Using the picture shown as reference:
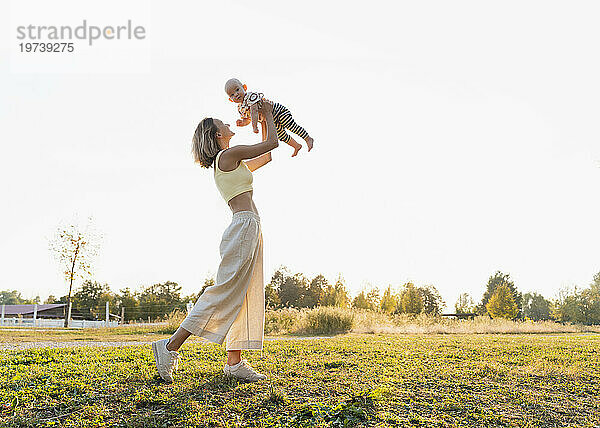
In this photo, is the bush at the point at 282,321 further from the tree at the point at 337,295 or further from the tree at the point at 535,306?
the tree at the point at 535,306

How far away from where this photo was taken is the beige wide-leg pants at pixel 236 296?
3.59m

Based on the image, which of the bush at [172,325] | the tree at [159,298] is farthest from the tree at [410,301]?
the bush at [172,325]

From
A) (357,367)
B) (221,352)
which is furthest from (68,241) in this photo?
(357,367)

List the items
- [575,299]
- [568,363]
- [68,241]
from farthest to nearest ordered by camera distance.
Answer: [575,299] → [68,241] → [568,363]

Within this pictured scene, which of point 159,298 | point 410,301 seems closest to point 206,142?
point 410,301

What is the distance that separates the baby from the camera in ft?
13.2

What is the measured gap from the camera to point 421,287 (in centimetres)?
3634

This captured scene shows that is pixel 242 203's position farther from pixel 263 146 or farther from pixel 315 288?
pixel 315 288

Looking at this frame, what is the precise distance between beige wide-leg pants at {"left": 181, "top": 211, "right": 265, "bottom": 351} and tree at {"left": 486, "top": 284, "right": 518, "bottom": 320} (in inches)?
1405

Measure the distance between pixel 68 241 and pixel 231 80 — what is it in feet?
73.9

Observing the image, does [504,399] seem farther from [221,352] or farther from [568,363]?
[221,352]

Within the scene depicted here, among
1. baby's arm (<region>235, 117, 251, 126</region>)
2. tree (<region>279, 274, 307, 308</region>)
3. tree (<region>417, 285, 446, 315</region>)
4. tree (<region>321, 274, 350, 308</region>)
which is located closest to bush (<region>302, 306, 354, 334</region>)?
tree (<region>321, 274, 350, 308</region>)

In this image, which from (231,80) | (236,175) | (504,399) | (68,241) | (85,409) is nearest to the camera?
(85,409)

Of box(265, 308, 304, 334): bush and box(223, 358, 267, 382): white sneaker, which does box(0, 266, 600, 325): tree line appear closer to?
box(265, 308, 304, 334): bush
